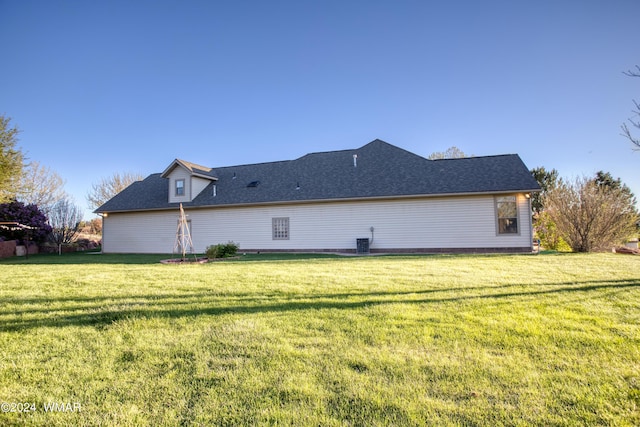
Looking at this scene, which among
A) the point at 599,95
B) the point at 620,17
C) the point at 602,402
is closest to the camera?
the point at 602,402

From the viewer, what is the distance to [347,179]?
16.7m

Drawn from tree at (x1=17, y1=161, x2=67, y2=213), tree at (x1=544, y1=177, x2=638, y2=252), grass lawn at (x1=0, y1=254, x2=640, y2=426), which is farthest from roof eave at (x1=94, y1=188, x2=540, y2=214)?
tree at (x1=17, y1=161, x2=67, y2=213)

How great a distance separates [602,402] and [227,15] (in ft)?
48.0

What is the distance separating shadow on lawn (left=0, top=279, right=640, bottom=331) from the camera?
13.4ft

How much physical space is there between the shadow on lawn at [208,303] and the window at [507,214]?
8.82 meters

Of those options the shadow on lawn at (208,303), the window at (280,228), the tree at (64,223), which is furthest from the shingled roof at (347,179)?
the shadow on lawn at (208,303)

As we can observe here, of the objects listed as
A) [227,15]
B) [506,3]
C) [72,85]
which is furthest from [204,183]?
[506,3]

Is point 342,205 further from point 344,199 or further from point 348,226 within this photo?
point 348,226

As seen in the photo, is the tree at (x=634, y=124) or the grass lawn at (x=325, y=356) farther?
the tree at (x=634, y=124)

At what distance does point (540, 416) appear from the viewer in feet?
→ 6.32

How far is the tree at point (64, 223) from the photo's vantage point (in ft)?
69.1

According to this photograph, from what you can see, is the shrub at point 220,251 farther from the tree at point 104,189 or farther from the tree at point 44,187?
the tree at point 104,189

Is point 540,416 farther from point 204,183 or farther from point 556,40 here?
point 204,183

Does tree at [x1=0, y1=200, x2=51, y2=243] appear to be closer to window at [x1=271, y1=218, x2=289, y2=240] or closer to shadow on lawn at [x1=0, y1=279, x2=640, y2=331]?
window at [x1=271, y1=218, x2=289, y2=240]
